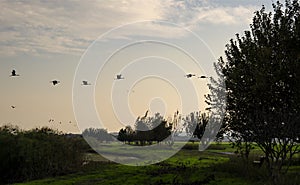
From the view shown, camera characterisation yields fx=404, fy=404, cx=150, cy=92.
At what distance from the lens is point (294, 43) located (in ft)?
86.0

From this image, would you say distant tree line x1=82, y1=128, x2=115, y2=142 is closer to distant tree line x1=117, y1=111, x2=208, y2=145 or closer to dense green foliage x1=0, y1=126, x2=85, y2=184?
distant tree line x1=117, y1=111, x2=208, y2=145

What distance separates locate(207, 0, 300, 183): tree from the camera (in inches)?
1023

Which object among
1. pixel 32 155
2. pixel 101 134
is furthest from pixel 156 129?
pixel 32 155

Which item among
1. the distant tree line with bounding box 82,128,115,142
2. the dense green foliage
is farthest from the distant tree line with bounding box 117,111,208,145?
the dense green foliage

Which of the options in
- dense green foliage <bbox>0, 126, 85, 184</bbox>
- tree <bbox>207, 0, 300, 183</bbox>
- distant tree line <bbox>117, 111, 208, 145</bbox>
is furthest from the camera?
distant tree line <bbox>117, 111, 208, 145</bbox>

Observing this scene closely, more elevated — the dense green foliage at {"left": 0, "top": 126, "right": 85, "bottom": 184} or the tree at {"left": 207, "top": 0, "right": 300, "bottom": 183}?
the tree at {"left": 207, "top": 0, "right": 300, "bottom": 183}

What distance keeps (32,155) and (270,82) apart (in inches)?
989

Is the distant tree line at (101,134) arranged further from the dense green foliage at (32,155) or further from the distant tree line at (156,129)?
the dense green foliage at (32,155)

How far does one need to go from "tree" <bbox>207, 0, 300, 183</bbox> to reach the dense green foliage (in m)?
20.9

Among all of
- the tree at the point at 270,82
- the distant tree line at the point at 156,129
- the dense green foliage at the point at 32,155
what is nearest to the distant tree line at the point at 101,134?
the distant tree line at the point at 156,129

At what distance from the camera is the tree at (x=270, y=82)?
2598cm

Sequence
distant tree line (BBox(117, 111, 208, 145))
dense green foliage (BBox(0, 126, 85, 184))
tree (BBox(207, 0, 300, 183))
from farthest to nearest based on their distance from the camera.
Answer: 1. distant tree line (BBox(117, 111, 208, 145))
2. dense green foliage (BBox(0, 126, 85, 184))
3. tree (BBox(207, 0, 300, 183))

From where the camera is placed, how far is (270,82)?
85.1 feet

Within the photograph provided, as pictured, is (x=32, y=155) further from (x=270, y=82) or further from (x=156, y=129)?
(x=156, y=129)
